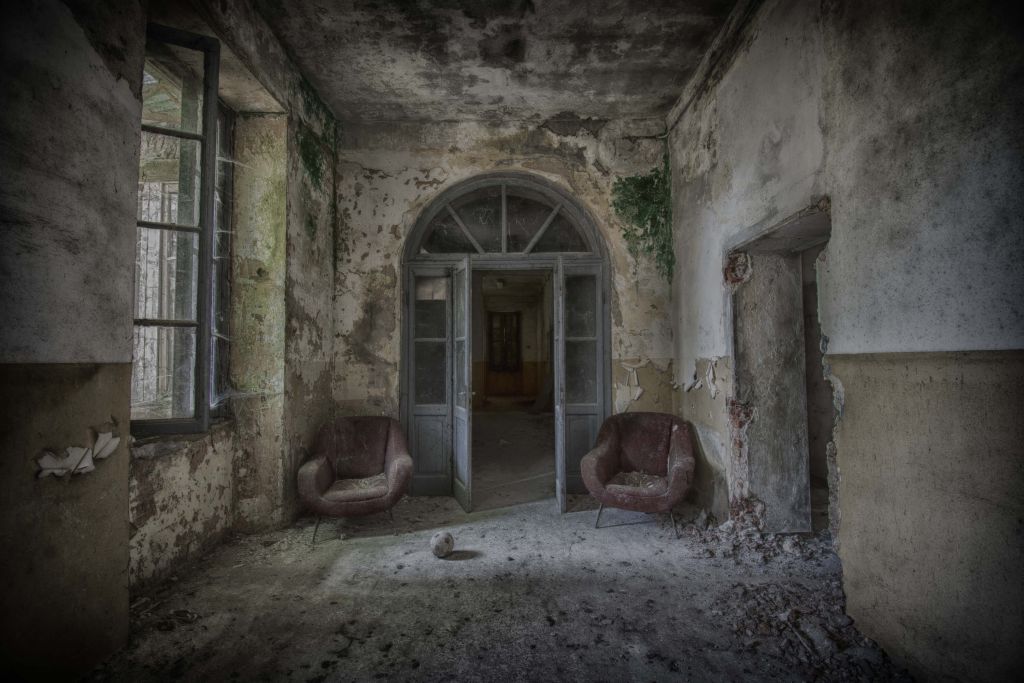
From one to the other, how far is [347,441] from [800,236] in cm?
347

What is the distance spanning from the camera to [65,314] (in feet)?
5.79

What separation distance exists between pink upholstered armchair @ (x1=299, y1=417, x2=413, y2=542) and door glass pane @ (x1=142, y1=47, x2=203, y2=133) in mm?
2227

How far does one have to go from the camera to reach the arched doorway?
4344 millimetres

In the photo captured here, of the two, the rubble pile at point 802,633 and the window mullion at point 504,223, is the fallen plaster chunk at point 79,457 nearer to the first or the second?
the rubble pile at point 802,633

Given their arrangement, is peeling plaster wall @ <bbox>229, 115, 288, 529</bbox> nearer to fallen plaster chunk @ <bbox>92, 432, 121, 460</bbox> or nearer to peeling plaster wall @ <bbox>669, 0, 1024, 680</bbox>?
fallen plaster chunk @ <bbox>92, 432, 121, 460</bbox>

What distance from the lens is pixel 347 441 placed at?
3.81m

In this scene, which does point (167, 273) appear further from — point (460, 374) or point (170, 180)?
point (460, 374)

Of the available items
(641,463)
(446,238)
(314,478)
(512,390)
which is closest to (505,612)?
(314,478)

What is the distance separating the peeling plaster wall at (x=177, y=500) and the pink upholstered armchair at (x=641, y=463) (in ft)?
7.97

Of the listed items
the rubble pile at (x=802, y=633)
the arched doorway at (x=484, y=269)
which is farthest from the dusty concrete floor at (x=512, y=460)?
the rubble pile at (x=802, y=633)

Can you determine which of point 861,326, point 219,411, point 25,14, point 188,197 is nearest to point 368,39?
point 188,197

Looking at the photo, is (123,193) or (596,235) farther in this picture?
(596,235)

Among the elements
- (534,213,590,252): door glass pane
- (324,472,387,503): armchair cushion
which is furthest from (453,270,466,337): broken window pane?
(324,472,387,503): armchair cushion

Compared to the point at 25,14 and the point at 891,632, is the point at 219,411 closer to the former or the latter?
the point at 25,14
